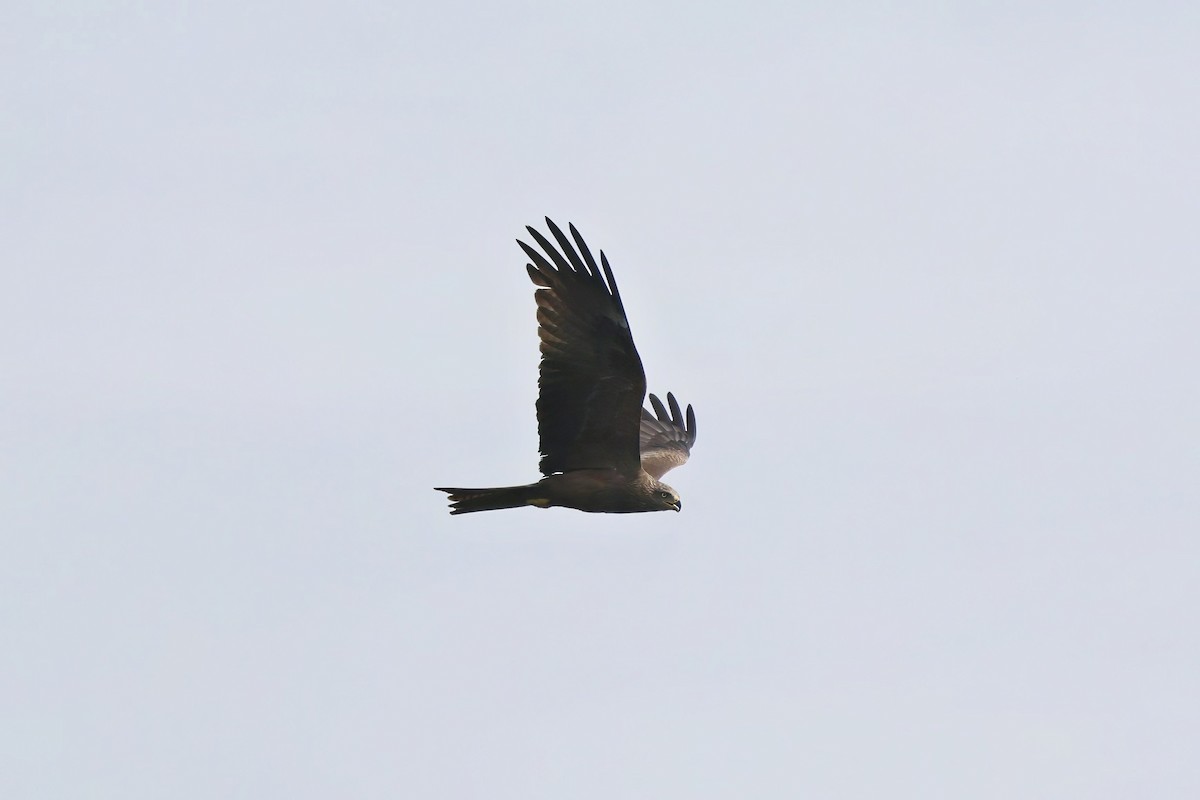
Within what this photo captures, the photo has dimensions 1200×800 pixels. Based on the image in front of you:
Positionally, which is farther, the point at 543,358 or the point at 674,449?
the point at 674,449

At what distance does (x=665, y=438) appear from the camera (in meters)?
23.7

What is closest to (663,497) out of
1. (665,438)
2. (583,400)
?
(583,400)

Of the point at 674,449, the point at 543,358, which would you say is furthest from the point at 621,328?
the point at 674,449

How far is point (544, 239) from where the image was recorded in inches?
747

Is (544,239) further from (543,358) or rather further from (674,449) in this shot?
(674,449)

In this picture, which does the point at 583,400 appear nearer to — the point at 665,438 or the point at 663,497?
the point at 663,497

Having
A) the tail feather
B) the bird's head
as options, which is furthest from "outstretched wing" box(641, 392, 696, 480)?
the tail feather

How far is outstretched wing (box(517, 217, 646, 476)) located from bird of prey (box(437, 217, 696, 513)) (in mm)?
10

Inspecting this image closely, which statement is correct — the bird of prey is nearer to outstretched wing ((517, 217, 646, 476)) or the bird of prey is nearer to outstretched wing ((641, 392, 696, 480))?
outstretched wing ((517, 217, 646, 476))

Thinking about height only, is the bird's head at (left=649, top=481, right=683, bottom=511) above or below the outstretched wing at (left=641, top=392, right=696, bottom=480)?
below

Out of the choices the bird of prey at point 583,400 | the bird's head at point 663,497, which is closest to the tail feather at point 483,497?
the bird of prey at point 583,400

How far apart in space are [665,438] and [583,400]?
15.1ft

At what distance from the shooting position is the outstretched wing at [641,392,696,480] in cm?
2284

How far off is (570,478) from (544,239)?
2587 millimetres
